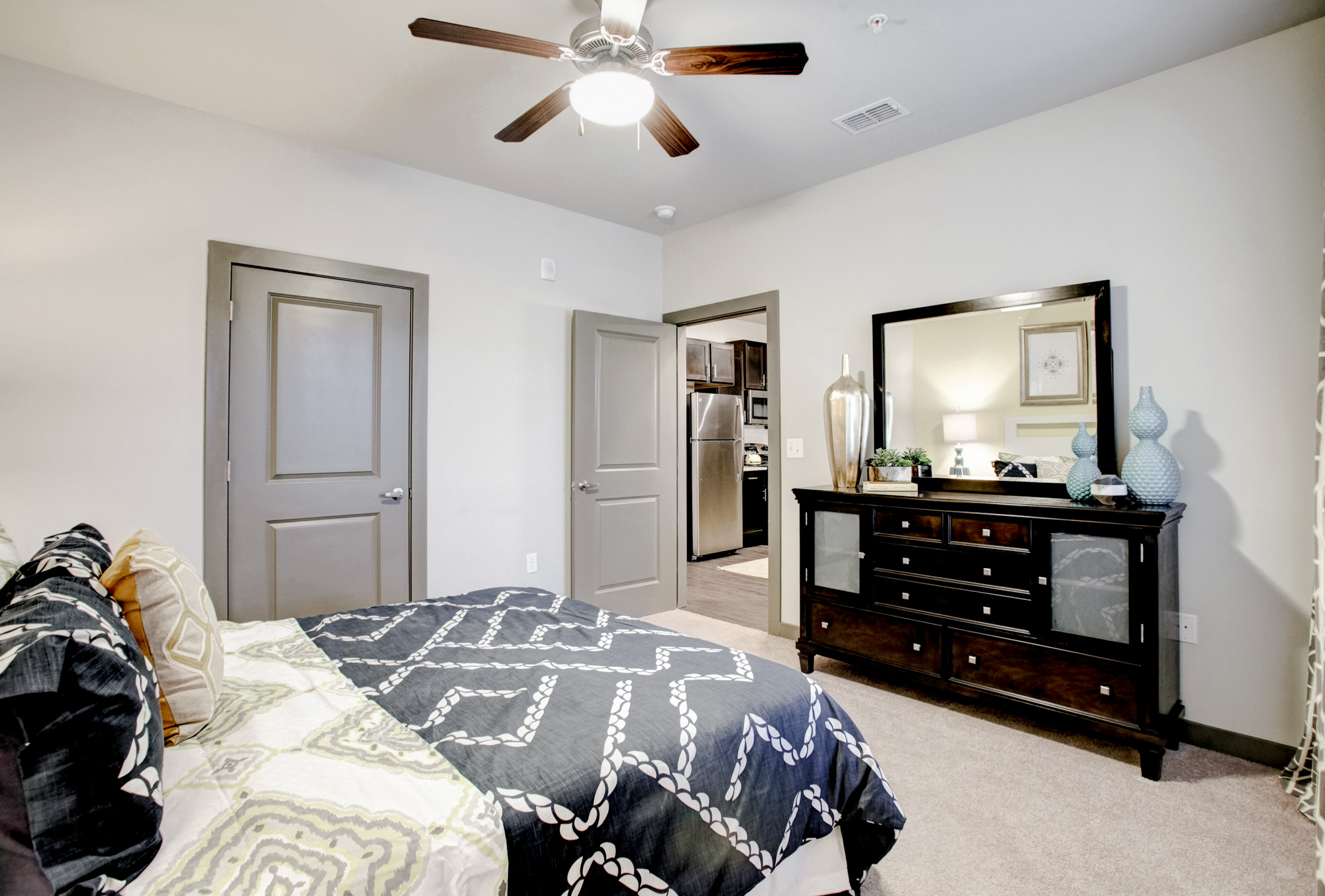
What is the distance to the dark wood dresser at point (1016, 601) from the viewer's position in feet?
7.20

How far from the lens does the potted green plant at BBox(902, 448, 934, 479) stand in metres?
3.11

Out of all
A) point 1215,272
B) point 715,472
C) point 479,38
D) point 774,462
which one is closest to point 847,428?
point 774,462

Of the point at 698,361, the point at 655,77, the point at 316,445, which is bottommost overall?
the point at 316,445

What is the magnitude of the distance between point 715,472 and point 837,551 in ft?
11.3

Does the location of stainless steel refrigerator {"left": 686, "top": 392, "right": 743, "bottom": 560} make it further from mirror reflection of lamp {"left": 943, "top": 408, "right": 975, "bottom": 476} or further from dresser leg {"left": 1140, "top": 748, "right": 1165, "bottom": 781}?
dresser leg {"left": 1140, "top": 748, "right": 1165, "bottom": 781}

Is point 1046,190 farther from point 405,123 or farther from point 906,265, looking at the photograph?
point 405,123

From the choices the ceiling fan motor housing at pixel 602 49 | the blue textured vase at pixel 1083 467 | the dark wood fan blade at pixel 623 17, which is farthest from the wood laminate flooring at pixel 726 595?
the dark wood fan blade at pixel 623 17

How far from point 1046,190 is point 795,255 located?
1.32m

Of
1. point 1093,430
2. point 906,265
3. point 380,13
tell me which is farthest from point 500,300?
point 1093,430

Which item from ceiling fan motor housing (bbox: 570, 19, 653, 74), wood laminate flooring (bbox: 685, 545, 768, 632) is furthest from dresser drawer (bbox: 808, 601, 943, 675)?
ceiling fan motor housing (bbox: 570, 19, 653, 74)

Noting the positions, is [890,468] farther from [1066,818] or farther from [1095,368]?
[1066,818]

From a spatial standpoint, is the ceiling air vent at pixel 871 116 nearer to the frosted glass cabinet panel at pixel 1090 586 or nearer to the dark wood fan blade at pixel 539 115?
the dark wood fan blade at pixel 539 115

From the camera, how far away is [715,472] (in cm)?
645

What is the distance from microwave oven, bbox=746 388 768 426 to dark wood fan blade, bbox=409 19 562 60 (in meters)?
5.34
